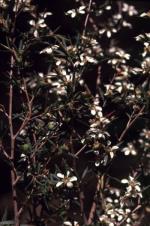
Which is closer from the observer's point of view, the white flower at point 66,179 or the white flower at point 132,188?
the white flower at point 66,179

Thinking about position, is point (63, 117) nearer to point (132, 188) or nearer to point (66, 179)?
point (66, 179)

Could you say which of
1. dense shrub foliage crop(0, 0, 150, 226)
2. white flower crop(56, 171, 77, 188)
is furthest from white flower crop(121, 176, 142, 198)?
white flower crop(56, 171, 77, 188)

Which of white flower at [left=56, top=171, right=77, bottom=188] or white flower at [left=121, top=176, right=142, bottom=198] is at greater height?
white flower at [left=56, top=171, right=77, bottom=188]

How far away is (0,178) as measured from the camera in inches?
167

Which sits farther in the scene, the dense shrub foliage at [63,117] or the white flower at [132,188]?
the white flower at [132,188]

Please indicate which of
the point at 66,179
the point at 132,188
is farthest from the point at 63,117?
the point at 132,188

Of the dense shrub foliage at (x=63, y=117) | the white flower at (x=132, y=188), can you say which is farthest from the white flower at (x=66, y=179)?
the white flower at (x=132, y=188)

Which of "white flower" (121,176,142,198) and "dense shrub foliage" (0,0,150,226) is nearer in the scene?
"dense shrub foliage" (0,0,150,226)

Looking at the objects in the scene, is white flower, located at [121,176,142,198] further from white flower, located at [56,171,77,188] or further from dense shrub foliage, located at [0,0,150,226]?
white flower, located at [56,171,77,188]

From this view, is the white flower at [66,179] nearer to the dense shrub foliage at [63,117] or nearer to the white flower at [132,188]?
the dense shrub foliage at [63,117]

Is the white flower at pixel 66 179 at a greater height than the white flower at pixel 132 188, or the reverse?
the white flower at pixel 66 179

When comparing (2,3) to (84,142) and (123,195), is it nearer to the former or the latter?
(84,142)

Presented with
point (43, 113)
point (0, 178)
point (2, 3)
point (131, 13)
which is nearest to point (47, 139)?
point (43, 113)

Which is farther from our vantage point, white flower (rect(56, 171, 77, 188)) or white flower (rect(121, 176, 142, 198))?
white flower (rect(121, 176, 142, 198))
